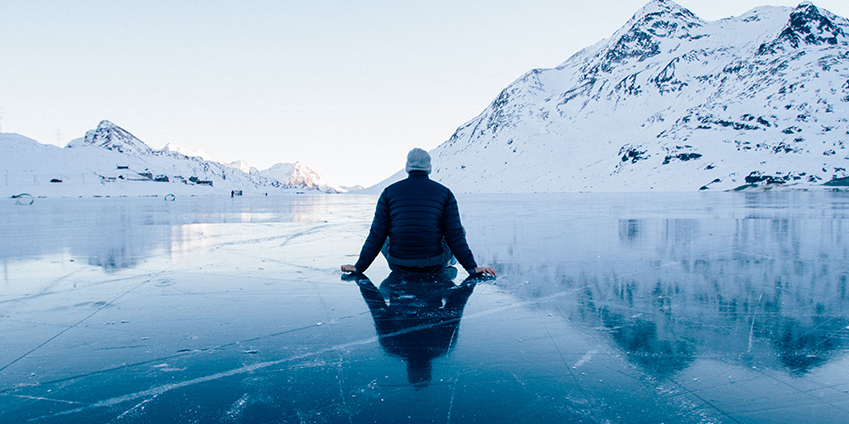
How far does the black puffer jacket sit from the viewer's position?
5324 mm

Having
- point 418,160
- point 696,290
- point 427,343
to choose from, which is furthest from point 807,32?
point 427,343

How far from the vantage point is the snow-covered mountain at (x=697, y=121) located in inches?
3730

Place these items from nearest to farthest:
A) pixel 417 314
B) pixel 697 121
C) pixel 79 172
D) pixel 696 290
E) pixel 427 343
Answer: pixel 427 343 < pixel 417 314 < pixel 696 290 < pixel 697 121 < pixel 79 172

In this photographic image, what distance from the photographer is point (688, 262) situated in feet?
23.3

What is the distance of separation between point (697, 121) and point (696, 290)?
137 meters

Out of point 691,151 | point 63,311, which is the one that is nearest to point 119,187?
point 63,311

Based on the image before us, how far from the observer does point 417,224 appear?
541 centimetres

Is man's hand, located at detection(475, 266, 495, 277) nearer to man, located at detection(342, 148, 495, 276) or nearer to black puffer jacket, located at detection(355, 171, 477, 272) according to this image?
man, located at detection(342, 148, 495, 276)

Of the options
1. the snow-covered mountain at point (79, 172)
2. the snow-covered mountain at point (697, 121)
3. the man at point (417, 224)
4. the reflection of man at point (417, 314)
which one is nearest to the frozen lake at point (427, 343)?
the reflection of man at point (417, 314)

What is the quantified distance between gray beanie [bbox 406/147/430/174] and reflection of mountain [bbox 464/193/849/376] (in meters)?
1.74

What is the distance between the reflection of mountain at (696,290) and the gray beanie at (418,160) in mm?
1740

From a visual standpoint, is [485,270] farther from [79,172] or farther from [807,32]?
[807,32]

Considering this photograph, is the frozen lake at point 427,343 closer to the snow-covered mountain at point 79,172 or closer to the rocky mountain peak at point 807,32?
the snow-covered mountain at point 79,172

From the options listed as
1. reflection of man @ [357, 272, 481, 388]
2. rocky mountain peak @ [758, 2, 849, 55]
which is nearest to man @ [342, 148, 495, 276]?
reflection of man @ [357, 272, 481, 388]
